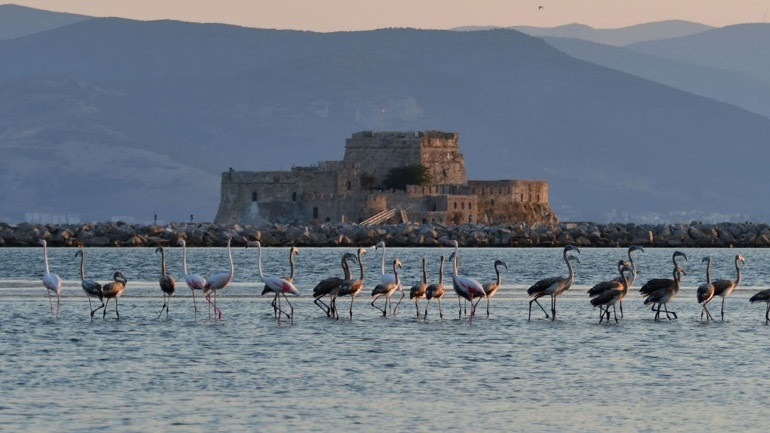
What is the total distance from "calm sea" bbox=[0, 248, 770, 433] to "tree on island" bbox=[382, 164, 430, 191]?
59.2m

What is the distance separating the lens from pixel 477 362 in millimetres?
24484

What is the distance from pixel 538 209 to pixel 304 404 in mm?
80357

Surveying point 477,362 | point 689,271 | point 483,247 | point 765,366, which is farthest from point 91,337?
point 483,247

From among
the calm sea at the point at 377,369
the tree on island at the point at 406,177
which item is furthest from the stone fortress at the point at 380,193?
the calm sea at the point at 377,369

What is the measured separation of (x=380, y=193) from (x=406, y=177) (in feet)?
12.0

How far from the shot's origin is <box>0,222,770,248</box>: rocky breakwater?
3108 inches

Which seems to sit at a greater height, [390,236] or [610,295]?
[390,236]

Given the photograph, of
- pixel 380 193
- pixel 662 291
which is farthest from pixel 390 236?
pixel 662 291

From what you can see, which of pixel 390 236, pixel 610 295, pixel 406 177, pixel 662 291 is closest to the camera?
pixel 610 295

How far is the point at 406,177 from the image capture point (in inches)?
3812

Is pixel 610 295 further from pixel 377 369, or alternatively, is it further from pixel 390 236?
pixel 390 236

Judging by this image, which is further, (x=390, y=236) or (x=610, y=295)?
(x=390, y=236)

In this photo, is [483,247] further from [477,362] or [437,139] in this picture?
[477,362]

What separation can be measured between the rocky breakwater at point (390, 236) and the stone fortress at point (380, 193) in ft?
23.4
